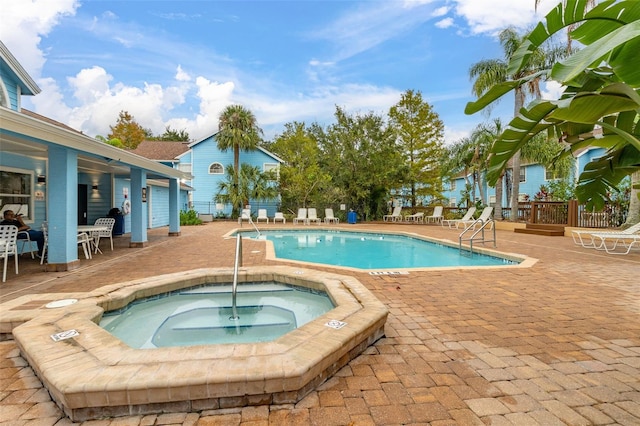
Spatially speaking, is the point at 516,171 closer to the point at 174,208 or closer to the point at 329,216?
the point at 329,216

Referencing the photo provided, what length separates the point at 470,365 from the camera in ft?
8.71

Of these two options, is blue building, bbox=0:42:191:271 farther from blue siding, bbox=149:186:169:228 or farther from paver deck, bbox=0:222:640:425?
blue siding, bbox=149:186:169:228

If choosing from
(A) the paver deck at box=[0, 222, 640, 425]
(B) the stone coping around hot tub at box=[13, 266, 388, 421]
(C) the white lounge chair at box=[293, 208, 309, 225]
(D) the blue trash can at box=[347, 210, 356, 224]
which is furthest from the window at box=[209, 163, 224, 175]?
(B) the stone coping around hot tub at box=[13, 266, 388, 421]

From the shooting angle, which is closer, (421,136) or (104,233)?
(104,233)

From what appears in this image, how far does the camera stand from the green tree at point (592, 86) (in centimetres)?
152

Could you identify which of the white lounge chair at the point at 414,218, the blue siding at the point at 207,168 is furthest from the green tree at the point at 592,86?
the blue siding at the point at 207,168

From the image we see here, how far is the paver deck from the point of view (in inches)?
79.7

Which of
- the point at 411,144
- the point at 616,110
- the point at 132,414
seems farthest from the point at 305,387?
the point at 411,144

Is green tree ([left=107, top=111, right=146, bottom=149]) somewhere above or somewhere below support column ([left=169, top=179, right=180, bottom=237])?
above

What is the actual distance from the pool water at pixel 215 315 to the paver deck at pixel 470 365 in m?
0.96

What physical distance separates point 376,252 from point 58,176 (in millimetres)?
8529

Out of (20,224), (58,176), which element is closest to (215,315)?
(58,176)

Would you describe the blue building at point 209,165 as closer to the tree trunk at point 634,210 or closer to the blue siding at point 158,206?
the blue siding at point 158,206

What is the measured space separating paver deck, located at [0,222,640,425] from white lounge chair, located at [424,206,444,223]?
15298 mm
